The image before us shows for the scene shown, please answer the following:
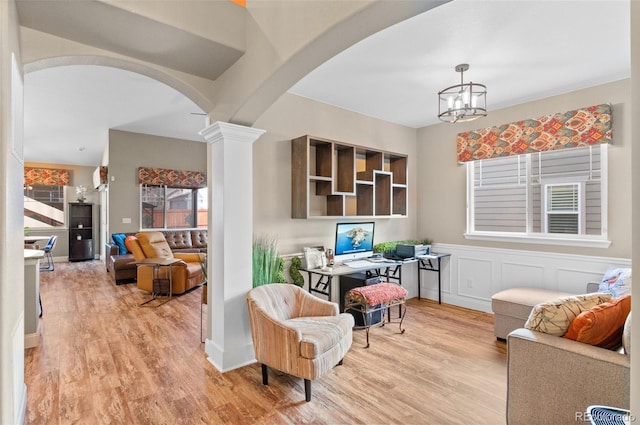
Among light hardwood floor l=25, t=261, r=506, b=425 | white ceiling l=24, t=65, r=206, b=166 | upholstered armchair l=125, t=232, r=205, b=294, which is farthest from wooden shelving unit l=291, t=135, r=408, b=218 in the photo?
upholstered armchair l=125, t=232, r=205, b=294

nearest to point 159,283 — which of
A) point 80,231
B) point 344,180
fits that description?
point 344,180

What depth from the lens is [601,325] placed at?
1.81 metres

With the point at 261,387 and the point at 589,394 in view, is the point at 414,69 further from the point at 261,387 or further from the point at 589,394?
the point at 261,387

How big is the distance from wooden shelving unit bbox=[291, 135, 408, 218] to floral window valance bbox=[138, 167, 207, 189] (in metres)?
4.50

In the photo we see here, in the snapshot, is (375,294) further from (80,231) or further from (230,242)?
(80,231)

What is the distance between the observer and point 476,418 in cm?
213

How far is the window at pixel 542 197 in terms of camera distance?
3.58 m

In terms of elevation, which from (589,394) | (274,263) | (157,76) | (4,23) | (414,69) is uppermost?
(414,69)

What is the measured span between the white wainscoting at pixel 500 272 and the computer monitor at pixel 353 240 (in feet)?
4.29

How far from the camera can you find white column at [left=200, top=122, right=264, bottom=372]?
2.73 metres

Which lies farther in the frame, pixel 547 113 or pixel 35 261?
pixel 547 113

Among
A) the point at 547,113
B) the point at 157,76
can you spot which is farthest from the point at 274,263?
the point at 547,113

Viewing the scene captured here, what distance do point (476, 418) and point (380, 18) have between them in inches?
95.7

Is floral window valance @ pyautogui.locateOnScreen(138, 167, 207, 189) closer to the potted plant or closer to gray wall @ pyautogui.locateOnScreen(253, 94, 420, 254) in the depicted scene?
gray wall @ pyautogui.locateOnScreen(253, 94, 420, 254)
